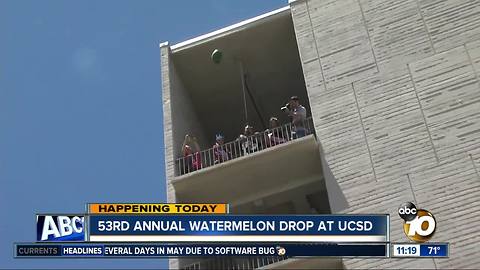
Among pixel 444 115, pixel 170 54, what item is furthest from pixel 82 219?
pixel 170 54

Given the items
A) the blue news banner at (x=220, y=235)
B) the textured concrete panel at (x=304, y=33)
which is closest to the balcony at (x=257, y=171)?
the textured concrete panel at (x=304, y=33)

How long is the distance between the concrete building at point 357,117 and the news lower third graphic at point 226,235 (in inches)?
284

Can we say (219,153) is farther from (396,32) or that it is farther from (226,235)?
(226,235)

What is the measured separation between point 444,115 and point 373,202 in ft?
9.24

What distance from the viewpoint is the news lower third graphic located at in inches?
322

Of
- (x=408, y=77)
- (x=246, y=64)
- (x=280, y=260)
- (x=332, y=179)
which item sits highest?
(x=246, y=64)

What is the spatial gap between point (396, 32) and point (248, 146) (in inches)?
195

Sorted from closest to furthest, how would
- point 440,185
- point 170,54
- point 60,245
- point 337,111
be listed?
1. point 60,245
2. point 440,185
3. point 337,111
4. point 170,54

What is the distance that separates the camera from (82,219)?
827cm

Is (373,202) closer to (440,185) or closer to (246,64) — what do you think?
(440,185)

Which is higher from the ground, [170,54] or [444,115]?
[170,54]

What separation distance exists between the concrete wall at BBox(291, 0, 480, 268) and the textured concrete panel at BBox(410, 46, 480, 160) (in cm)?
2

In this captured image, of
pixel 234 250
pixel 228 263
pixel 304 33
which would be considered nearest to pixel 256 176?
pixel 228 263

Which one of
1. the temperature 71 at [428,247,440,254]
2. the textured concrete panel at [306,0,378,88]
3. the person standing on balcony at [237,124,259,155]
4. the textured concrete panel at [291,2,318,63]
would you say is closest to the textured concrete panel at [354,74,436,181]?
the textured concrete panel at [306,0,378,88]
